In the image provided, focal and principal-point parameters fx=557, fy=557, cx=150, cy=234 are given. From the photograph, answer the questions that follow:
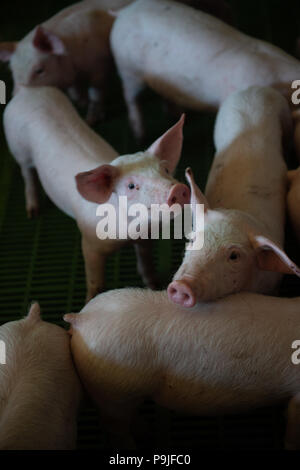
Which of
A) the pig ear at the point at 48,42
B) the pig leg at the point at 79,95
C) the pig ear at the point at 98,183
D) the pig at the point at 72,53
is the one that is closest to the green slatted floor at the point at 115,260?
the pig leg at the point at 79,95

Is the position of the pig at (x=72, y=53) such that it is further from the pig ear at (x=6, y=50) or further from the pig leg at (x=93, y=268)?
the pig leg at (x=93, y=268)

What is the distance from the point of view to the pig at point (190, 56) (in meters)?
2.33

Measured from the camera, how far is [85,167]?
6.33 feet

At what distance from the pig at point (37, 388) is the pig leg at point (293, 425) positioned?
0.57 metres

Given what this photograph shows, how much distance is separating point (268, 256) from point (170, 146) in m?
0.51

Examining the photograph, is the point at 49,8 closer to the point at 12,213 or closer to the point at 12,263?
the point at 12,213

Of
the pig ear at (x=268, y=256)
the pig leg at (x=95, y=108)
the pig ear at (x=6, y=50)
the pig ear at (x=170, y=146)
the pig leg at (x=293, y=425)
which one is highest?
the pig ear at (x=6, y=50)

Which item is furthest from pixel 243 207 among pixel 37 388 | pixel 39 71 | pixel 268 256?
pixel 39 71

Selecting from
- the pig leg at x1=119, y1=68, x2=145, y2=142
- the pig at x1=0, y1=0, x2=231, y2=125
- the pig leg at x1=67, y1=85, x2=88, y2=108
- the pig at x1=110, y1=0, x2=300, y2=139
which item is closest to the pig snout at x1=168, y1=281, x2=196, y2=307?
the pig at x1=110, y1=0, x2=300, y2=139

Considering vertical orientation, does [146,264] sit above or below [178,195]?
below

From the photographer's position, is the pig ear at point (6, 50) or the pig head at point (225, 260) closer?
the pig head at point (225, 260)

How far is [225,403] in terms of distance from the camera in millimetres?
1478

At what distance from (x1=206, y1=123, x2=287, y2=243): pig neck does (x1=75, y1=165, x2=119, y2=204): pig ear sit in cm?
36

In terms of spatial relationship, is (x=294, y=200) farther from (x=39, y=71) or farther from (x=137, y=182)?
(x=39, y=71)
